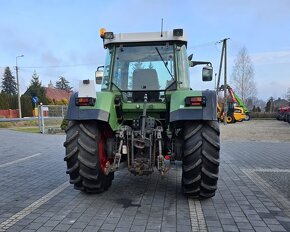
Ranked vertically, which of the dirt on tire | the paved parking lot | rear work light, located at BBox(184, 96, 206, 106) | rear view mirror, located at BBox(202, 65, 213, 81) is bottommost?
the dirt on tire

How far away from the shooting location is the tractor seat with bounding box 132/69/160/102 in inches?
244

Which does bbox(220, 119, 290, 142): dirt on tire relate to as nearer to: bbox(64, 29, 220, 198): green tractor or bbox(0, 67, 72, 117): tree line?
bbox(64, 29, 220, 198): green tractor

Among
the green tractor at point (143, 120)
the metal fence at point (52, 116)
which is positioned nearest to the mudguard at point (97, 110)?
the green tractor at point (143, 120)

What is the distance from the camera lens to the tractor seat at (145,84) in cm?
620

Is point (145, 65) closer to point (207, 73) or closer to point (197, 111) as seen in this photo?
point (207, 73)

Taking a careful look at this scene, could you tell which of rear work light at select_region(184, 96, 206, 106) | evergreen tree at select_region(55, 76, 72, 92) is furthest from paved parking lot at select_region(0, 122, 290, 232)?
evergreen tree at select_region(55, 76, 72, 92)

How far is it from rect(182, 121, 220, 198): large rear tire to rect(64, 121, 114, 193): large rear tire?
1.39 metres

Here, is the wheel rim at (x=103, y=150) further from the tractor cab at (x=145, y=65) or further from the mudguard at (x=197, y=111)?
the mudguard at (x=197, y=111)

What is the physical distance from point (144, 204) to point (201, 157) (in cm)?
114

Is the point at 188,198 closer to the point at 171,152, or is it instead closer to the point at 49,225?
the point at 171,152

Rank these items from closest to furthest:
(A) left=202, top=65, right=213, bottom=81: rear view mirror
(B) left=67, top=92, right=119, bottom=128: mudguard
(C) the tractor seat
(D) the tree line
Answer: (B) left=67, top=92, right=119, bottom=128: mudguard
(C) the tractor seat
(A) left=202, top=65, right=213, bottom=81: rear view mirror
(D) the tree line

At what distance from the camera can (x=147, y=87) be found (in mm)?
6211

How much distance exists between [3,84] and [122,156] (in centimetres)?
9084

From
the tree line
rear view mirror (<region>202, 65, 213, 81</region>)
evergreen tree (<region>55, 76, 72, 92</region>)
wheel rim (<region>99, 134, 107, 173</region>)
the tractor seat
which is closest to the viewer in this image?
wheel rim (<region>99, 134, 107, 173</region>)
